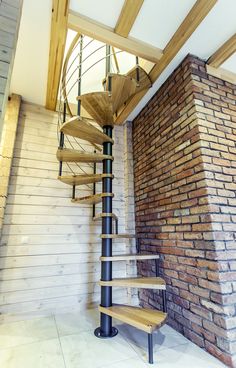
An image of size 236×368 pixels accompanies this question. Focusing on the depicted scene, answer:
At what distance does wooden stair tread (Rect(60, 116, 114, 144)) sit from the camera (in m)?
1.90

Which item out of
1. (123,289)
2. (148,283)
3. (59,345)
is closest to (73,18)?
(148,283)

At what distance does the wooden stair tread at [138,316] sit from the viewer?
4.91 feet

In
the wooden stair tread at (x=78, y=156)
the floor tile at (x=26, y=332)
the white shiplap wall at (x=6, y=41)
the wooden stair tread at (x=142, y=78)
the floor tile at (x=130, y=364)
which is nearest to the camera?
the white shiplap wall at (x=6, y=41)

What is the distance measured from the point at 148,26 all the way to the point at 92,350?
2.76 m

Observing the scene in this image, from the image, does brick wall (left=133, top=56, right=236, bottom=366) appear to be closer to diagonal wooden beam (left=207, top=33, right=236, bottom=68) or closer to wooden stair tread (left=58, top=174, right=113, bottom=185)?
diagonal wooden beam (left=207, top=33, right=236, bottom=68)

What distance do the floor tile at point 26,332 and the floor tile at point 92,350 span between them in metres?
0.20

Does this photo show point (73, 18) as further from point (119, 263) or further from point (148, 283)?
point (119, 263)

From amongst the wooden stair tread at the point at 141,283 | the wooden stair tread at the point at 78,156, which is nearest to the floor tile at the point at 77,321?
the wooden stair tread at the point at 141,283

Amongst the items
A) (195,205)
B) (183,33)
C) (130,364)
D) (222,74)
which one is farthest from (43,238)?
(222,74)

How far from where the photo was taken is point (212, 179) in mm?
1716

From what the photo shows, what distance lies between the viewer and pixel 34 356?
1.51 m

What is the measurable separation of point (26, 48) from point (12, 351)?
267 centimetres

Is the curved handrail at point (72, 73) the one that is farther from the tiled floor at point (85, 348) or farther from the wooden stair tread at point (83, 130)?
the tiled floor at point (85, 348)

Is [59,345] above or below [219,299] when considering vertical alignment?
below
